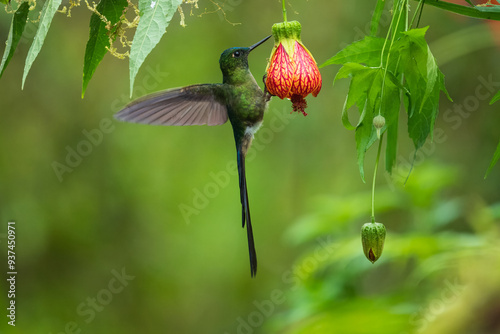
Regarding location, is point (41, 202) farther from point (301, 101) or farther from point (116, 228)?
point (301, 101)

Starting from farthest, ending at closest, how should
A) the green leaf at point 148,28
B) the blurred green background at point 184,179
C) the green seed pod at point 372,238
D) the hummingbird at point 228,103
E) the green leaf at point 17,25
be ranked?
1. the blurred green background at point 184,179
2. the hummingbird at point 228,103
3. the green seed pod at point 372,238
4. the green leaf at point 17,25
5. the green leaf at point 148,28

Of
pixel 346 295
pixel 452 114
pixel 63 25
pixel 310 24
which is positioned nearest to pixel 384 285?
pixel 452 114

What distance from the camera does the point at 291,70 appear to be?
1022 mm

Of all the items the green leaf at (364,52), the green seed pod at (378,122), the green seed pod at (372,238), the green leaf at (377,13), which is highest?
the green leaf at (377,13)

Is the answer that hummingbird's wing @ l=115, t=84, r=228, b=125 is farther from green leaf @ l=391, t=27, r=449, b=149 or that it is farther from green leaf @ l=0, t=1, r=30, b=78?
green leaf @ l=391, t=27, r=449, b=149

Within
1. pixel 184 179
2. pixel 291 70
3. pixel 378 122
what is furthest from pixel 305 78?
pixel 184 179

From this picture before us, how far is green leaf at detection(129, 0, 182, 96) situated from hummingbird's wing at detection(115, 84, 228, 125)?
0.37 m

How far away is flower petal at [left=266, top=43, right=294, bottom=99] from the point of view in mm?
1020

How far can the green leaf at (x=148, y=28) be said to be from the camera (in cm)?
73

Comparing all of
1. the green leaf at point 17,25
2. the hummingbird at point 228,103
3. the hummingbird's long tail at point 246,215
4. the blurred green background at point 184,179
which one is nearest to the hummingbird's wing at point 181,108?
the hummingbird at point 228,103

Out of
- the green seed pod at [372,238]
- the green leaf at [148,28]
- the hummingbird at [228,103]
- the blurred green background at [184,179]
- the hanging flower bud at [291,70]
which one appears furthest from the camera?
the blurred green background at [184,179]

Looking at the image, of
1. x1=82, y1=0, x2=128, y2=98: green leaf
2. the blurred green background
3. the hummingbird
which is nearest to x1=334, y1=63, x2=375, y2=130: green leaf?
the hummingbird

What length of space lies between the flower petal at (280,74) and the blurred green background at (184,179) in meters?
1.89

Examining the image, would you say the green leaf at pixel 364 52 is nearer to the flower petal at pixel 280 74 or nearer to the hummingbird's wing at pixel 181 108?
the flower petal at pixel 280 74
